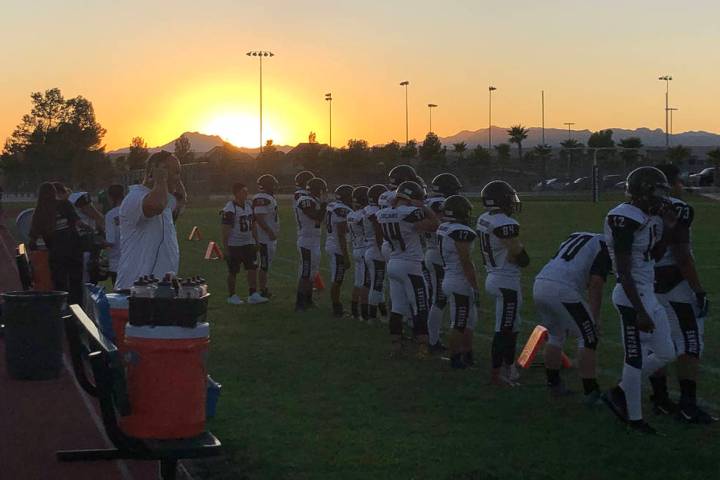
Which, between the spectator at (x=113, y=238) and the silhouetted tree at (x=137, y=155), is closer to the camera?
the spectator at (x=113, y=238)

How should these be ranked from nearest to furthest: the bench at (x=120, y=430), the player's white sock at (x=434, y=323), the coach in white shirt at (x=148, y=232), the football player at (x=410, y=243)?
the bench at (x=120, y=430) → the coach in white shirt at (x=148, y=232) → the football player at (x=410, y=243) → the player's white sock at (x=434, y=323)

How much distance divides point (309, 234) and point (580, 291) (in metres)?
6.30

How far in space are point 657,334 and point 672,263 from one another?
739 millimetres

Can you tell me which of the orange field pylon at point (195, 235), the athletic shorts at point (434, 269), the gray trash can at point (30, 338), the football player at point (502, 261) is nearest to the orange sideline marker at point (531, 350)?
the football player at point (502, 261)

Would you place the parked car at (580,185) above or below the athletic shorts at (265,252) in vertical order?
above

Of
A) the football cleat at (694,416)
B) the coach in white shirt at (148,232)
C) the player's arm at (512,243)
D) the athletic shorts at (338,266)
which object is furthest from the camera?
the athletic shorts at (338,266)

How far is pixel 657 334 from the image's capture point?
263 inches

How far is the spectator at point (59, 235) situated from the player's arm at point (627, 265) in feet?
21.9

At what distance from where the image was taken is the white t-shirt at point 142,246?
22.7ft

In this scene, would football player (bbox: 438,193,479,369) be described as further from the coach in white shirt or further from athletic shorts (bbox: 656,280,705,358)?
the coach in white shirt

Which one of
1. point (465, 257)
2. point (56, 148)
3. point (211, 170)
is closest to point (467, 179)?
point (211, 170)

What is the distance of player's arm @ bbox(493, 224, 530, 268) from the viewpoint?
815 cm

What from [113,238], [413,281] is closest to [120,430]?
[413,281]

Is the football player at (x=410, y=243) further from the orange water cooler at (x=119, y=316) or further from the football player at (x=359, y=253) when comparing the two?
the orange water cooler at (x=119, y=316)
